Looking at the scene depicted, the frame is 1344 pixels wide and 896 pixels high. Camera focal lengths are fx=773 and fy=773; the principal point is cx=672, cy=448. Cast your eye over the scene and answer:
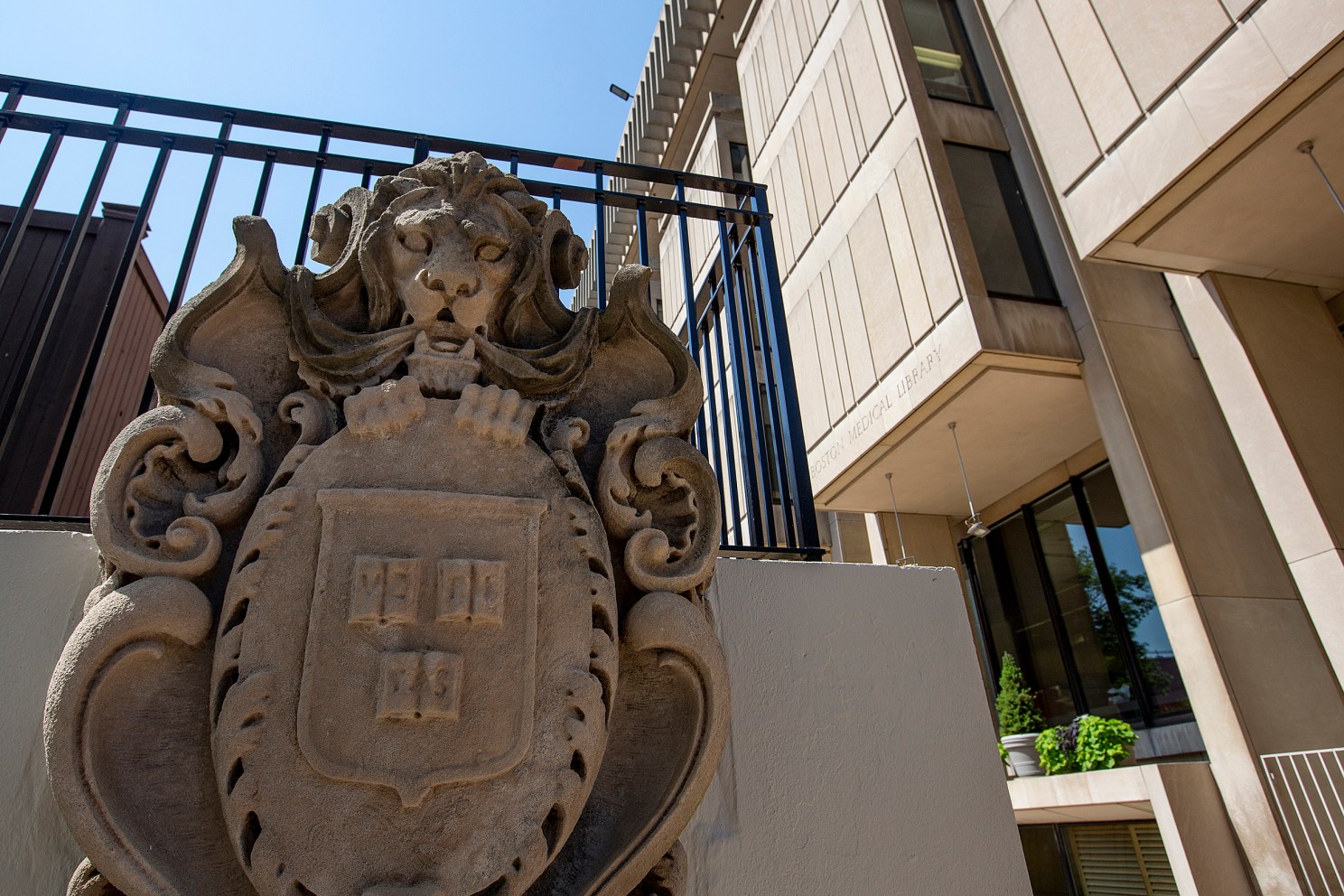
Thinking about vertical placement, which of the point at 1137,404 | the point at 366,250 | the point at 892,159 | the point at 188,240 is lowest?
the point at 366,250

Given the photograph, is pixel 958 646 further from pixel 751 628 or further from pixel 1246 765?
pixel 1246 765

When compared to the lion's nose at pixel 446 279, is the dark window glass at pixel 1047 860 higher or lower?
lower

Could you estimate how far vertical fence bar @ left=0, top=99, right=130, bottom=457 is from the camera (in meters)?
2.11

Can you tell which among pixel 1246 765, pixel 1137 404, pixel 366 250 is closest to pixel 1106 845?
pixel 1246 765

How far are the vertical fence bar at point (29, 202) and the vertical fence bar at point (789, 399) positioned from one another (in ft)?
7.50

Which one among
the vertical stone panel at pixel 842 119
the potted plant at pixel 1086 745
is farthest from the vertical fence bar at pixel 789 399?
the vertical stone panel at pixel 842 119

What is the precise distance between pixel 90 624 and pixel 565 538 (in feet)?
2.95

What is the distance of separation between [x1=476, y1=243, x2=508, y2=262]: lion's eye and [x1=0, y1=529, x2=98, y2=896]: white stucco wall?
45.9 inches

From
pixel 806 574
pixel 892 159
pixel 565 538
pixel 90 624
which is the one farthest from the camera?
pixel 892 159

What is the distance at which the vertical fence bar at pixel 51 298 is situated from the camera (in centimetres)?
211

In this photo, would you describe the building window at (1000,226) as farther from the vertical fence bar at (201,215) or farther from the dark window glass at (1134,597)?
the vertical fence bar at (201,215)

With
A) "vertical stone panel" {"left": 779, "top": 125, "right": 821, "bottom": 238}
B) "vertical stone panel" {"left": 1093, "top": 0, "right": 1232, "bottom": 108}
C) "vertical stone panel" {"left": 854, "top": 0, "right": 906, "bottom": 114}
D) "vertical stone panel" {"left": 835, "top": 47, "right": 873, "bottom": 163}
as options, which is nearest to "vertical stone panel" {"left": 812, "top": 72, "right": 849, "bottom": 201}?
"vertical stone panel" {"left": 835, "top": 47, "right": 873, "bottom": 163}

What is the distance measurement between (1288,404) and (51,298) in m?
8.60

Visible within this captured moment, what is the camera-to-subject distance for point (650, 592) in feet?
5.72
